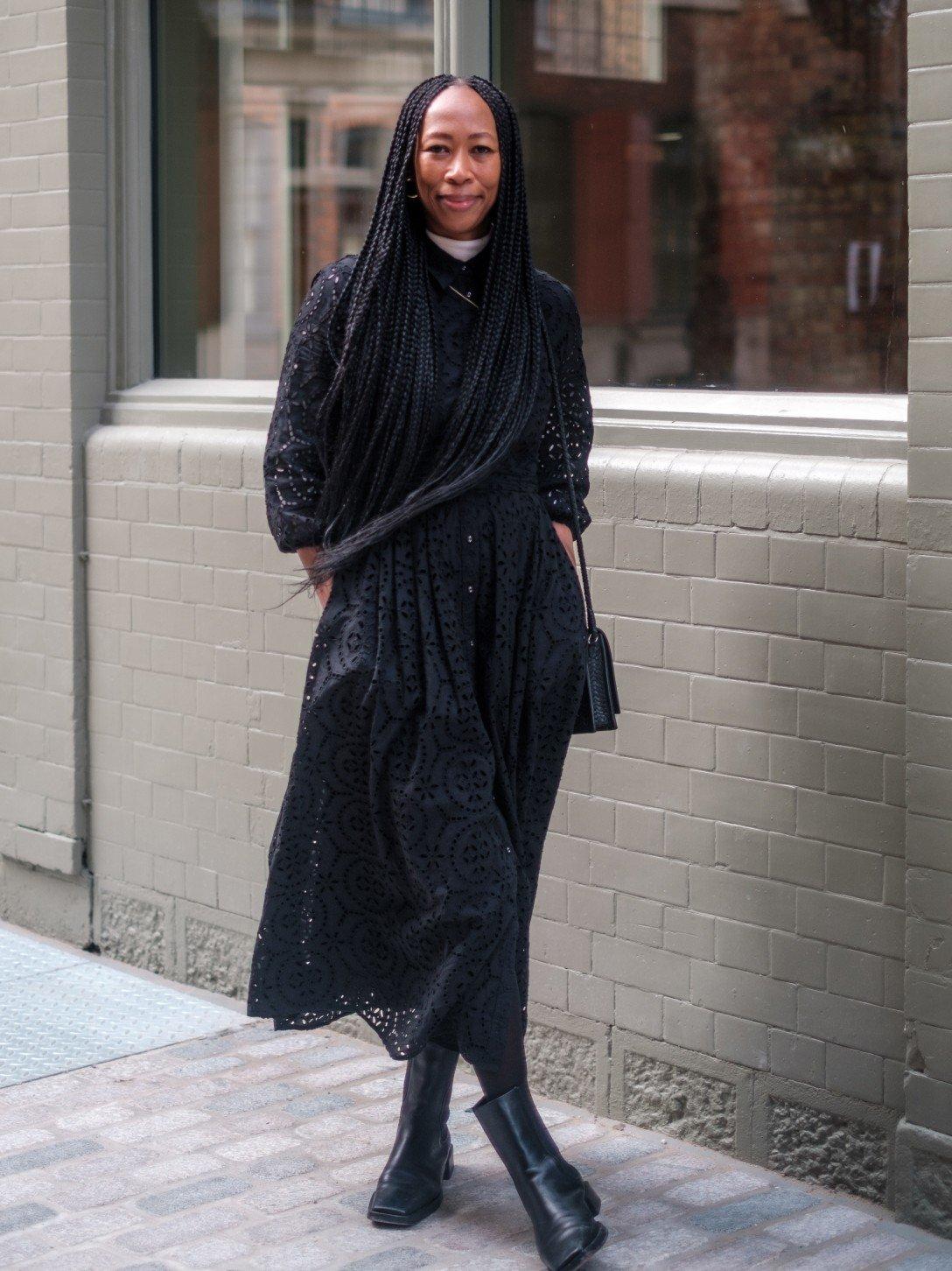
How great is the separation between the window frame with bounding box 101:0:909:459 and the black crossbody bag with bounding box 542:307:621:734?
1.74 feet

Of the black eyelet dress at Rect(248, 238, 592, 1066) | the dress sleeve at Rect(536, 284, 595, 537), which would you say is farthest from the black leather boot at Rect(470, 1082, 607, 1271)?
the dress sleeve at Rect(536, 284, 595, 537)

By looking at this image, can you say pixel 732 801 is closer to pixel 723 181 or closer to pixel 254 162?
pixel 723 181

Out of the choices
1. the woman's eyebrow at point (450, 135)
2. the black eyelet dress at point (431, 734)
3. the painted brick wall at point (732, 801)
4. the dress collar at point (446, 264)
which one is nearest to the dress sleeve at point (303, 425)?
the black eyelet dress at point (431, 734)

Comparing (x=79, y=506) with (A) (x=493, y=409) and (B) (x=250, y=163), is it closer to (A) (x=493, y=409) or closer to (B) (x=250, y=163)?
(B) (x=250, y=163)

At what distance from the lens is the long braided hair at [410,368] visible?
370 centimetres

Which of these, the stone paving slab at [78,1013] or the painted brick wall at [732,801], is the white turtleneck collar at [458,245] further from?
the stone paving slab at [78,1013]

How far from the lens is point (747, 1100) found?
4230mm

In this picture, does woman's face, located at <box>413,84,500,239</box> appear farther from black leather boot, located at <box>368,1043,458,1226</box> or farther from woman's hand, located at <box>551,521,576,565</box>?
black leather boot, located at <box>368,1043,458,1226</box>

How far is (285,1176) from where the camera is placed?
414 cm

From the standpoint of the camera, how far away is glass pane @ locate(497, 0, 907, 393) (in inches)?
164

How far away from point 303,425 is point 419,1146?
1.49m

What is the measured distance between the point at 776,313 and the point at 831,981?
1504mm

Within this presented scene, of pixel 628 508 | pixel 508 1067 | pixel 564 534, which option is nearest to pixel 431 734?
pixel 564 534

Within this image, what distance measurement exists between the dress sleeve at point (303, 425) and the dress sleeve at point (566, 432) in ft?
1.51
